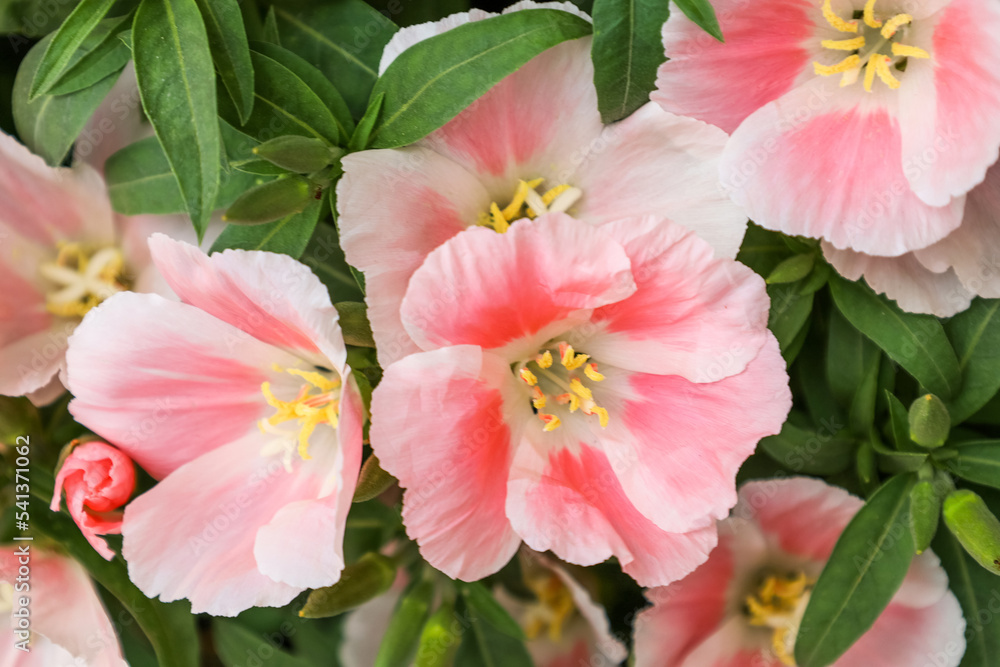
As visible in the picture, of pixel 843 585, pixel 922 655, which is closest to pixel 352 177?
pixel 843 585

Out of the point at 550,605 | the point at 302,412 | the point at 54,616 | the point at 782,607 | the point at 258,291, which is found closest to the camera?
the point at 258,291

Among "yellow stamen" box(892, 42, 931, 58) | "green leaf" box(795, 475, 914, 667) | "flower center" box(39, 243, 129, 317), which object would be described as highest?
"yellow stamen" box(892, 42, 931, 58)

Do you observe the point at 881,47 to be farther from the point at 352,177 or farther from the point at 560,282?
the point at 352,177

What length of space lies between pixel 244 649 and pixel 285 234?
65cm

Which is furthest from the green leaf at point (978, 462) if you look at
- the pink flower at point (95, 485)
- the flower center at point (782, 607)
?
the pink flower at point (95, 485)

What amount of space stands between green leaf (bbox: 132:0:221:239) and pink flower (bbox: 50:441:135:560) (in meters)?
0.28

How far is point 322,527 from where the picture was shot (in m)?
0.75

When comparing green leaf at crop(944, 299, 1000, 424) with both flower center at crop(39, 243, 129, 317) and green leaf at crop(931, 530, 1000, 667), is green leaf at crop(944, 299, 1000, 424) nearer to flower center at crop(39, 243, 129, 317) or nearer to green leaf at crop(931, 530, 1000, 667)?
green leaf at crop(931, 530, 1000, 667)

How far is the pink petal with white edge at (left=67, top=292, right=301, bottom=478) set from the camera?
2.68ft

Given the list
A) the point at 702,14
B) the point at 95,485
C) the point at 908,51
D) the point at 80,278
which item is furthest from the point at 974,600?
the point at 80,278

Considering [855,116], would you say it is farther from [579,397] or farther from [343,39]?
[343,39]

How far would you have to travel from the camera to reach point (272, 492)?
0.88 meters

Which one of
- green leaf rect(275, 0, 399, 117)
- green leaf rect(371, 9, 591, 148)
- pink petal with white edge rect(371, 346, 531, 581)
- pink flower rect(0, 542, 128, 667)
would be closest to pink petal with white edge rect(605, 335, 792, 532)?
pink petal with white edge rect(371, 346, 531, 581)

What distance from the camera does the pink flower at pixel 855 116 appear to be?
0.78 meters
